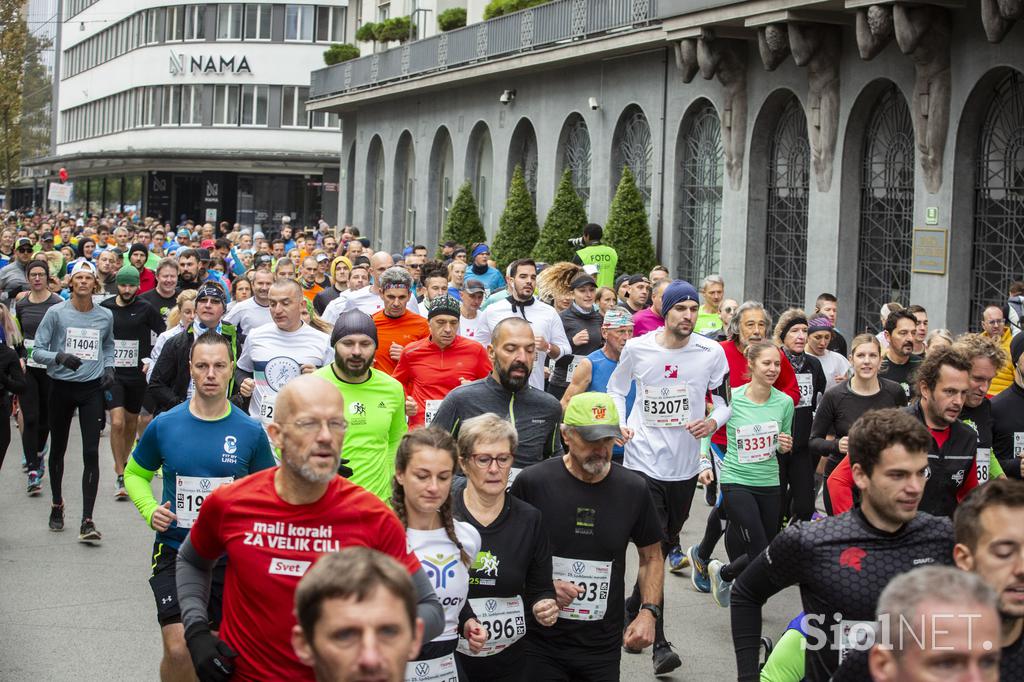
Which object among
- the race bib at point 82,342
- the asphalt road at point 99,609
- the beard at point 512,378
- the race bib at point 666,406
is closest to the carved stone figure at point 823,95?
the asphalt road at point 99,609

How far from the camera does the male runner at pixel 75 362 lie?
1197 cm

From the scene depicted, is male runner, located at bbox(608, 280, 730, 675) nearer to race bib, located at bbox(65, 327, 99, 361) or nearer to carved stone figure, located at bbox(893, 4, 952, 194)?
race bib, located at bbox(65, 327, 99, 361)

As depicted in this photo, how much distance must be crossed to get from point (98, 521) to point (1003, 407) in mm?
7414

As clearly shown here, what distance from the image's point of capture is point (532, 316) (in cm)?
1240

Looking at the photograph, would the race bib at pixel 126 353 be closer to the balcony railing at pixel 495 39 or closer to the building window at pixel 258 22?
the balcony railing at pixel 495 39

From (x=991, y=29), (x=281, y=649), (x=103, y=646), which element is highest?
(x=991, y=29)

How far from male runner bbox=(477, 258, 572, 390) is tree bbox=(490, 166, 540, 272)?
58.1 ft

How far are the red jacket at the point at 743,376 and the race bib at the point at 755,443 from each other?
393mm

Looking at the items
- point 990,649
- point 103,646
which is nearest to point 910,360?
point 103,646

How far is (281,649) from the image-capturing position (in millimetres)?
4703

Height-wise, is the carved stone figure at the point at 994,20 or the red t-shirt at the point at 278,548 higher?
the carved stone figure at the point at 994,20

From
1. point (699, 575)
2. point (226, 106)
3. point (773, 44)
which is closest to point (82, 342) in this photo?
point (699, 575)

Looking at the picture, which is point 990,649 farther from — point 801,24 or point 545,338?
point 801,24

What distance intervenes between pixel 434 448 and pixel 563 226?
908 inches
